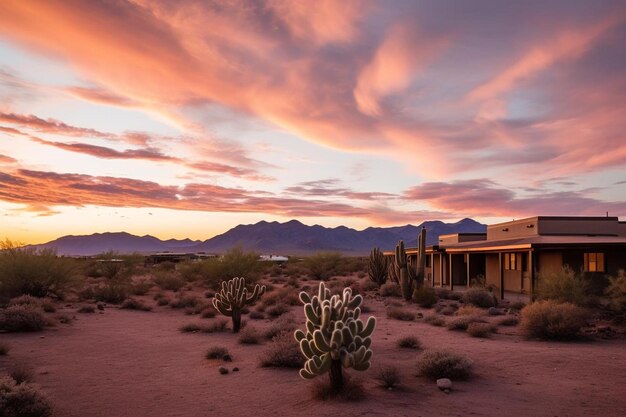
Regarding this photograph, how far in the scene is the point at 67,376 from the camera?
34.0 ft

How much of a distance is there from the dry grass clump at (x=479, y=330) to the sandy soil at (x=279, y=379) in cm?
29

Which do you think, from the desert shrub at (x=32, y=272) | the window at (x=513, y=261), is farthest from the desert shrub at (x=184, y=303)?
the window at (x=513, y=261)

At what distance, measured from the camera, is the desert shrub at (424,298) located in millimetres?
22906

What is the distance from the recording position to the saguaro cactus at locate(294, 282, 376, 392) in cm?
833

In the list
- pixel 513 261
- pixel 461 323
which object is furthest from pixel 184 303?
pixel 513 261

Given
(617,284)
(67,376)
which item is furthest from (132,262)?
(617,284)

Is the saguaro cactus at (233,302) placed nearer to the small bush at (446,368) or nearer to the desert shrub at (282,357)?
the desert shrub at (282,357)

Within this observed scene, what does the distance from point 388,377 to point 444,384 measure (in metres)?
1.04

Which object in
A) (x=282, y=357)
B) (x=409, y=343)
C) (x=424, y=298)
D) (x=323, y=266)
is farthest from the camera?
(x=323, y=266)

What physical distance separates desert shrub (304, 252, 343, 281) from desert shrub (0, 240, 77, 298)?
23.6 metres

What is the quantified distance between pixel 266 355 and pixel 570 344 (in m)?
8.43

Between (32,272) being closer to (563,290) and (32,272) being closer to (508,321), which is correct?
(508,321)

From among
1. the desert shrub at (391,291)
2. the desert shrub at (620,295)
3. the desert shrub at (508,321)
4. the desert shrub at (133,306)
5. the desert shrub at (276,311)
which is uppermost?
the desert shrub at (620,295)

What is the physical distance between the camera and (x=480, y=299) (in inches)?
847
